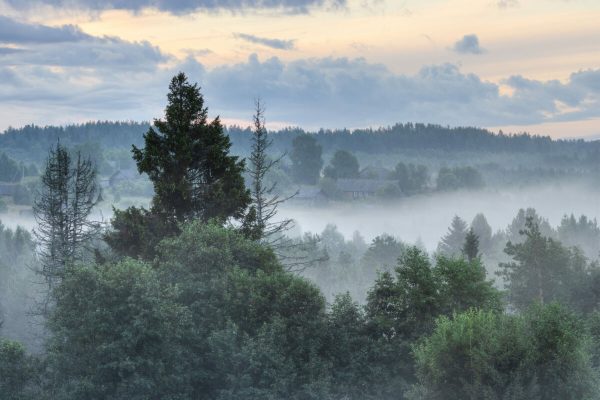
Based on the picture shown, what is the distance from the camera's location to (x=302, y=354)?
44719mm

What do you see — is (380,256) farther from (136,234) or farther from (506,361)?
(506,361)

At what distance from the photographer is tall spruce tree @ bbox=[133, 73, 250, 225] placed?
5466 centimetres

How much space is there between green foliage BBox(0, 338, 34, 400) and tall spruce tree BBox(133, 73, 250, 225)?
1375 cm

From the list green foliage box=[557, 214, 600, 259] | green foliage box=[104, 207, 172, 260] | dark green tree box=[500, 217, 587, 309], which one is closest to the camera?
green foliage box=[104, 207, 172, 260]

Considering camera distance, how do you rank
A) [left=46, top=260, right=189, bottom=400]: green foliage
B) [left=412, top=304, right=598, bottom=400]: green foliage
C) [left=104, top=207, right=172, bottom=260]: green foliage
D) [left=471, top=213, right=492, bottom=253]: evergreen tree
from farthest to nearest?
[left=471, top=213, right=492, bottom=253]: evergreen tree → [left=104, top=207, right=172, bottom=260]: green foliage → [left=46, top=260, right=189, bottom=400]: green foliage → [left=412, top=304, right=598, bottom=400]: green foliage

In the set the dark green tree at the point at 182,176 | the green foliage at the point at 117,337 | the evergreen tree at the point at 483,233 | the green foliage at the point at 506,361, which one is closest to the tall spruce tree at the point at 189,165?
the dark green tree at the point at 182,176

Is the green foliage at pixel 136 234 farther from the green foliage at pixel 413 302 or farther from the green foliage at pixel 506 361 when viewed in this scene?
the green foliage at pixel 506 361

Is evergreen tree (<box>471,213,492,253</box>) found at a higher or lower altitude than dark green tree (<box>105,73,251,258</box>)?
lower

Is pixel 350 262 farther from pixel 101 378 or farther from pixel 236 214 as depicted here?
pixel 101 378

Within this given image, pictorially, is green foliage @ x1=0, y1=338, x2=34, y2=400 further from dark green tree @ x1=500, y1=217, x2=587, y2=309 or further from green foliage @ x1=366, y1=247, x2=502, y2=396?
dark green tree @ x1=500, y1=217, x2=587, y2=309

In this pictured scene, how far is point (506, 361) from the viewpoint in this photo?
39.8 meters

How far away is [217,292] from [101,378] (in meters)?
8.13

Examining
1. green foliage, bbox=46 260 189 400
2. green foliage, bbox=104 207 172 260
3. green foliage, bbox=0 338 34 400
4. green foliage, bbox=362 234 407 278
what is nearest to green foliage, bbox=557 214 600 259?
green foliage, bbox=362 234 407 278

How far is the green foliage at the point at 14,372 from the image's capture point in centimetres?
4409
